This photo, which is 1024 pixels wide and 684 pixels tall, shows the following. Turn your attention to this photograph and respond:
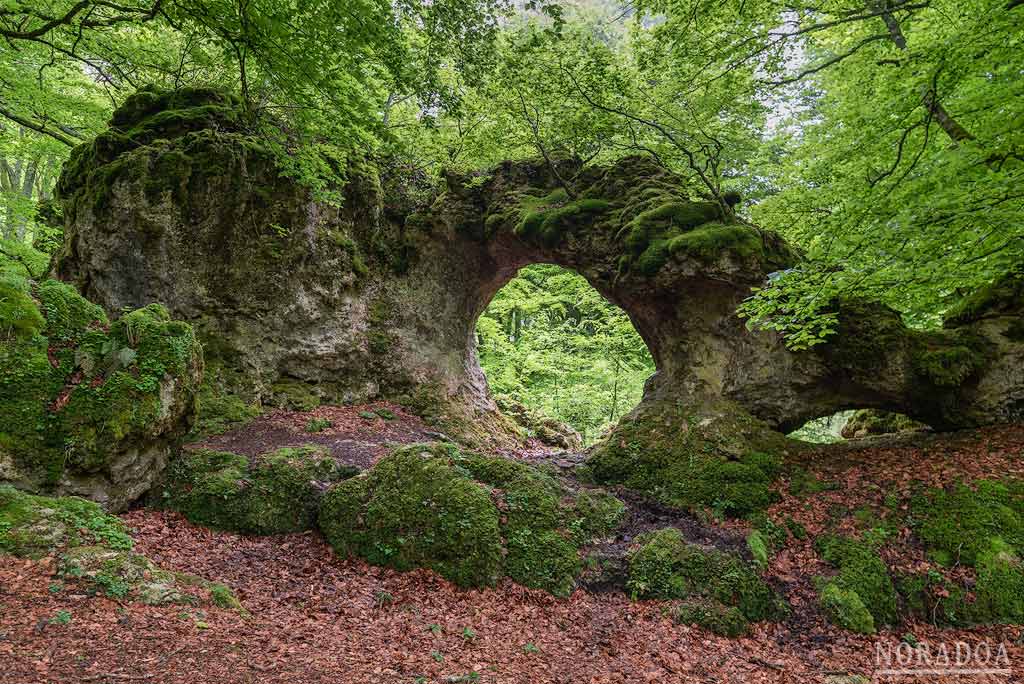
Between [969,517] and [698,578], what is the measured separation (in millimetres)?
3685

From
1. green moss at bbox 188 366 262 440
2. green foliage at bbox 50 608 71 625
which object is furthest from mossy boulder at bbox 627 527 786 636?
green moss at bbox 188 366 262 440

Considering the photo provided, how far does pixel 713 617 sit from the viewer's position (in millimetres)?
5898

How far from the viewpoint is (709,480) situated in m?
8.62

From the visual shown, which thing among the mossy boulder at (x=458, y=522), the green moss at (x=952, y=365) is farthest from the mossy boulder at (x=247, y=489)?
the green moss at (x=952, y=365)

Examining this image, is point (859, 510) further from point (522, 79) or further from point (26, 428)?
point (26, 428)

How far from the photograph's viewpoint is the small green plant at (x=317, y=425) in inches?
389

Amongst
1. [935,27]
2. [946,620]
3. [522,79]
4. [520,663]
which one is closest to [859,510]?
Result: [946,620]

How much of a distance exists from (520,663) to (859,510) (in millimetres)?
5686

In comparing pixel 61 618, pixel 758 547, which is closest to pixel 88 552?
pixel 61 618

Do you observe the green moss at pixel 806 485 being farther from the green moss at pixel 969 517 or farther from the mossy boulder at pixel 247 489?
the mossy boulder at pixel 247 489

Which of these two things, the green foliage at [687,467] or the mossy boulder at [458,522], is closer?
the mossy boulder at [458,522]

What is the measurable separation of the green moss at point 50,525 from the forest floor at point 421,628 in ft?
0.73

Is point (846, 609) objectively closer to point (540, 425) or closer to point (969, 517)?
point (969, 517)

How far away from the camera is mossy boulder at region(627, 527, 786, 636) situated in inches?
234
